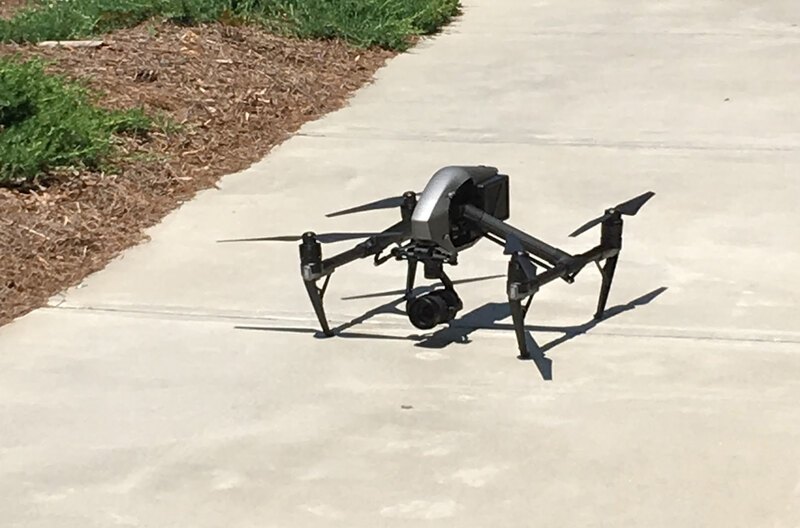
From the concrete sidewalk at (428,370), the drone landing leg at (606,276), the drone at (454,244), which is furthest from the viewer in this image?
the drone landing leg at (606,276)

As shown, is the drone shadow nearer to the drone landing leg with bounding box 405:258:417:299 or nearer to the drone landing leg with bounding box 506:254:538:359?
the drone landing leg with bounding box 405:258:417:299

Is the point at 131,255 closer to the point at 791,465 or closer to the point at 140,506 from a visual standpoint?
the point at 140,506

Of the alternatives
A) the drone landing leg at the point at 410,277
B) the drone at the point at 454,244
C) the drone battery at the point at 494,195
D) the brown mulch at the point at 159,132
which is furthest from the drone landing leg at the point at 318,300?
the brown mulch at the point at 159,132

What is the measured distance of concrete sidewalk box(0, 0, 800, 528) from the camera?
3.98 metres

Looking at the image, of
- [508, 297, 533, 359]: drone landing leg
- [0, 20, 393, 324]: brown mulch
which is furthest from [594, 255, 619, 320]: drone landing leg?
[0, 20, 393, 324]: brown mulch

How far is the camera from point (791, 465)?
4.12 meters

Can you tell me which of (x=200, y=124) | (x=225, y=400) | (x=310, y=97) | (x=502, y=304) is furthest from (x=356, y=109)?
(x=225, y=400)

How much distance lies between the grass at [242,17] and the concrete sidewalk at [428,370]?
7.72ft

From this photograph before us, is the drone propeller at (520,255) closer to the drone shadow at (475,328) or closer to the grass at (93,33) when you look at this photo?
the drone shadow at (475,328)

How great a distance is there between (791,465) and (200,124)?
480cm

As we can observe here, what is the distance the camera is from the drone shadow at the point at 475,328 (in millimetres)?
5145

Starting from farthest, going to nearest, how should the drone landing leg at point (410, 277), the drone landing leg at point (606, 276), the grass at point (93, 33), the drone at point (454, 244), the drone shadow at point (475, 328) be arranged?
the grass at point (93, 33), the drone landing leg at point (410, 277), the drone landing leg at point (606, 276), the drone shadow at point (475, 328), the drone at point (454, 244)

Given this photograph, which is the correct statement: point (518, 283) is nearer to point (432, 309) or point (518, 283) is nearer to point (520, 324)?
point (520, 324)

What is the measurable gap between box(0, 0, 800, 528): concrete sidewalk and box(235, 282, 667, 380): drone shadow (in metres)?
0.02
